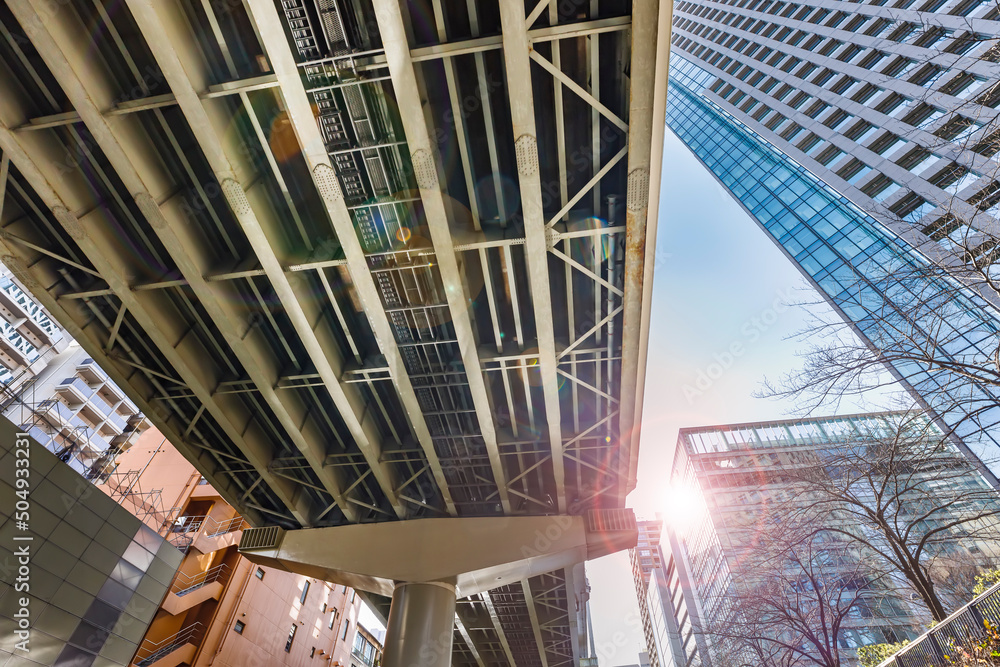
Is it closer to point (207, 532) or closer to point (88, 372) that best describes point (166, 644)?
Answer: point (207, 532)

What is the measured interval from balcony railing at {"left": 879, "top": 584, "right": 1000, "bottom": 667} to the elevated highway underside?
6962 mm

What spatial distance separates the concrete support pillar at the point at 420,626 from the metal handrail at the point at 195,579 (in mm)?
12685

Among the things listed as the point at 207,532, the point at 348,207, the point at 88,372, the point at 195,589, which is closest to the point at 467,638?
the point at 195,589

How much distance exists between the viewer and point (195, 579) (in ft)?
66.6

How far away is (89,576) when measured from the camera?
11.6m

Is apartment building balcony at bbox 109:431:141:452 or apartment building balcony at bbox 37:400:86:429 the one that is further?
apartment building balcony at bbox 37:400:86:429

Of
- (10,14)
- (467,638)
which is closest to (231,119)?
(10,14)

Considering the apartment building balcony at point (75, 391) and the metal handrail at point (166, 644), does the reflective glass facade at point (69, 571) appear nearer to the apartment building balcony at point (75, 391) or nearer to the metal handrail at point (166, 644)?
the metal handrail at point (166, 644)

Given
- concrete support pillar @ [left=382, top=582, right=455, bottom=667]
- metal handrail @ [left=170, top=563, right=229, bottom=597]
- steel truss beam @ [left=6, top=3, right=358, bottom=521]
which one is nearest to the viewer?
steel truss beam @ [left=6, top=3, right=358, bottom=521]

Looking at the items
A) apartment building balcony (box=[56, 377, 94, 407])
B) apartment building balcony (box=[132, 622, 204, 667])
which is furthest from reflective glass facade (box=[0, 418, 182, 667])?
apartment building balcony (box=[56, 377, 94, 407])

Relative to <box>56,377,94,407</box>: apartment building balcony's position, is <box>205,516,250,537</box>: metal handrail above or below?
below

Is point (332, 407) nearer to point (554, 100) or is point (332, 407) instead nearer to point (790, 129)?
point (554, 100)

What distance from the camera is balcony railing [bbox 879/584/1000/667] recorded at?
8.68 meters

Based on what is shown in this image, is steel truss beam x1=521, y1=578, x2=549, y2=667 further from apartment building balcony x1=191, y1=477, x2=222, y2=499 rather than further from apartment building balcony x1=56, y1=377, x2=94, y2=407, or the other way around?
apartment building balcony x1=56, y1=377, x2=94, y2=407
